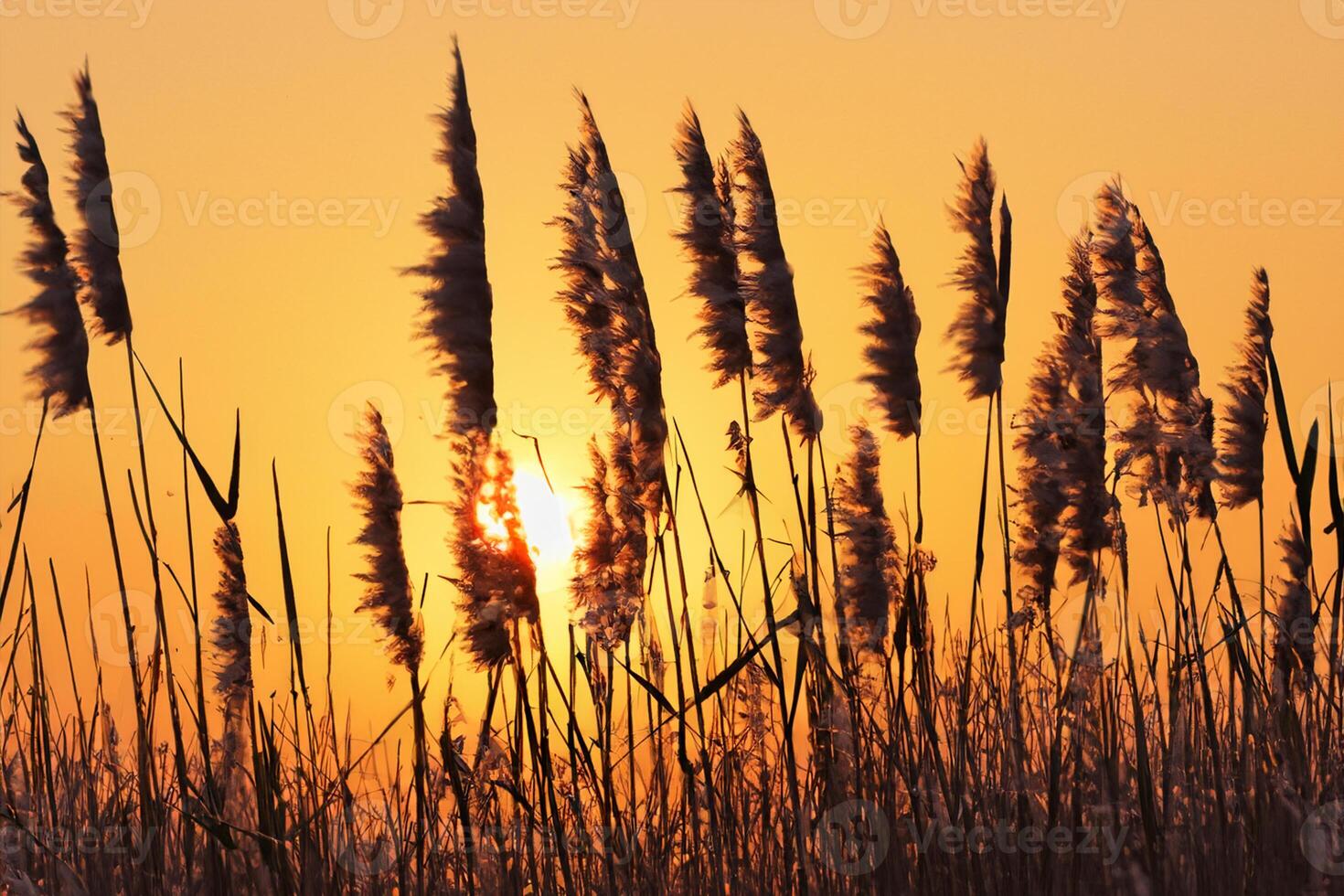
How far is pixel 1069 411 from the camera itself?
440 cm

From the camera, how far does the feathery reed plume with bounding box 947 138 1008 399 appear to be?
4379mm

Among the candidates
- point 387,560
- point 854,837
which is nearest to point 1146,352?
point 854,837

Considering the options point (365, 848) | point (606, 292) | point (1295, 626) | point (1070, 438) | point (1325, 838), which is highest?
point (606, 292)

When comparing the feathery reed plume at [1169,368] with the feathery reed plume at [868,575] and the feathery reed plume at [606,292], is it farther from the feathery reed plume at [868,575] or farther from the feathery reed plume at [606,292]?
the feathery reed plume at [606,292]

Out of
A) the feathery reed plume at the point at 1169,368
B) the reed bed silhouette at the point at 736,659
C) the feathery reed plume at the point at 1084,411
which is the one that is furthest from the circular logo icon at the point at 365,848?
the feathery reed plume at the point at 1169,368

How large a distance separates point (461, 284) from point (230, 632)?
4.97 feet

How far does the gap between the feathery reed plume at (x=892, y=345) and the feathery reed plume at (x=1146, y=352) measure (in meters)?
0.61

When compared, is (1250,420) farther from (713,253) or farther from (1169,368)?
(713,253)

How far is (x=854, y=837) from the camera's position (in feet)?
12.6

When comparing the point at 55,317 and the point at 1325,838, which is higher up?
the point at 55,317

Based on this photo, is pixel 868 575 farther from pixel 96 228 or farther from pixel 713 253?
pixel 96 228

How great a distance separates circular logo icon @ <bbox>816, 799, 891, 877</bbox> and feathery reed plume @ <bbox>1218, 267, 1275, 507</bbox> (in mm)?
1841

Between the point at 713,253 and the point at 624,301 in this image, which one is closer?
the point at 624,301

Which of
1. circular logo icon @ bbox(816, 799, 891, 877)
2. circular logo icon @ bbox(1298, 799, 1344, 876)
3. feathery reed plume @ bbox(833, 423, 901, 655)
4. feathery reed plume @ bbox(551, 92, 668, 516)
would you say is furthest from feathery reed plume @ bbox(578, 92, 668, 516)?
circular logo icon @ bbox(1298, 799, 1344, 876)
